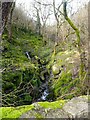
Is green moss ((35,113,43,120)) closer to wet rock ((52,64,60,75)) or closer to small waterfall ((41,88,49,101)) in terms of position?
small waterfall ((41,88,49,101))

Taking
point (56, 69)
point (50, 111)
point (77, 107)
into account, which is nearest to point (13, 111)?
point (50, 111)

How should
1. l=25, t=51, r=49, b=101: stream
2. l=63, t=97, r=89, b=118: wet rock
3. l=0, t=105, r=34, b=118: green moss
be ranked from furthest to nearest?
1. l=25, t=51, r=49, b=101: stream
2. l=63, t=97, r=89, b=118: wet rock
3. l=0, t=105, r=34, b=118: green moss

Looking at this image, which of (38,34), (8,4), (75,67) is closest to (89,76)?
(75,67)

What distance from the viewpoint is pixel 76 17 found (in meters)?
11.4

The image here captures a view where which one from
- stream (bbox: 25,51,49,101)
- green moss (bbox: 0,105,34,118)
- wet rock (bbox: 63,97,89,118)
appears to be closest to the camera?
green moss (bbox: 0,105,34,118)

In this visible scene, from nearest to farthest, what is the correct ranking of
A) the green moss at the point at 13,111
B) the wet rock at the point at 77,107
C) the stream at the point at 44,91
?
1. the green moss at the point at 13,111
2. the wet rock at the point at 77,107
3. the stream at the point at 44,91

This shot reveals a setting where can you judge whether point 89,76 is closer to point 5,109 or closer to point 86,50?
point 86,50

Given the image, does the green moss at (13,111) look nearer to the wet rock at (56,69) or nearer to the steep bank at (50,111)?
the steep bank at (50,111)

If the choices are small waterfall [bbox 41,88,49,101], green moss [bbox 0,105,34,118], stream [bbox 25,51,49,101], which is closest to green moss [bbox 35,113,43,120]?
green moss [bbox 0,105,34,118]

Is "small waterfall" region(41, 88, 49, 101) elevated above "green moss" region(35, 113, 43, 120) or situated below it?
below

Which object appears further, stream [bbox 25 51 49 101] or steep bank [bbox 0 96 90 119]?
stream [bbox 25 51 49 101]

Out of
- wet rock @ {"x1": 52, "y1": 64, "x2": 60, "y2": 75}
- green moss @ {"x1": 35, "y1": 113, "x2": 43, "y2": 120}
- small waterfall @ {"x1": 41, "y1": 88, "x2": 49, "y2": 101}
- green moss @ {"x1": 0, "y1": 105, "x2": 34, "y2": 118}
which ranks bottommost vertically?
small waterfall @ {"x1": 41, "y1": 88, "x2": 49, "y2": 101}

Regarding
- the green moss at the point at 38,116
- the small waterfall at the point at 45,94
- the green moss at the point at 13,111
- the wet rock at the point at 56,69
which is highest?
the green moss at the point at 13,111

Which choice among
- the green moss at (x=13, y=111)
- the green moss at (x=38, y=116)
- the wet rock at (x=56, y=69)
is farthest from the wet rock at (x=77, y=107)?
the wet rock at (x=56, y=69)
